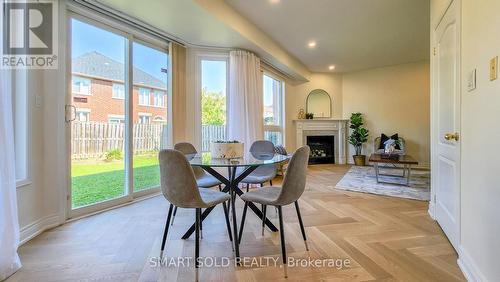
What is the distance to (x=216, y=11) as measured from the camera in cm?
310

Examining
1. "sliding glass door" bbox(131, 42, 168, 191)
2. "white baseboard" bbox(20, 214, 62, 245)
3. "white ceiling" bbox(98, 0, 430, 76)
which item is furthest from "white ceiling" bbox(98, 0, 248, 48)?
"white baseboard" bbox(20, 214, 62, 245)

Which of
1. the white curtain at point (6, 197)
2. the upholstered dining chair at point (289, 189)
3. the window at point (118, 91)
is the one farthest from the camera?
the window at point (118, 91)

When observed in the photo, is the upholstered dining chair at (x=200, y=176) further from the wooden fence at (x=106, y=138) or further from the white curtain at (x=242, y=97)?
the white curtain at (x=242, y=97)

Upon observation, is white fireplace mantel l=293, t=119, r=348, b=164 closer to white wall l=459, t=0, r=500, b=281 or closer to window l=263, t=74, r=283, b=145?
window l=263, t=74, r=283, b=145

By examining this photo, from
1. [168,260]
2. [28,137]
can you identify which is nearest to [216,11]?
[28,137]

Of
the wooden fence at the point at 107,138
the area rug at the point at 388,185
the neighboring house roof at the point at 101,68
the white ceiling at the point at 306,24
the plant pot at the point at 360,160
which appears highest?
the white ceiling at the point at 306,24

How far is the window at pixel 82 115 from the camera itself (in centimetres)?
284

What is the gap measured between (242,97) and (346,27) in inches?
81.7

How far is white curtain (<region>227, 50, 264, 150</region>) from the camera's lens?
14.2 ft

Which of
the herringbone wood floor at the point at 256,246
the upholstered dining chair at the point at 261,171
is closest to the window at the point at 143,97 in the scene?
the herringbone wood floor at the point at 256,246

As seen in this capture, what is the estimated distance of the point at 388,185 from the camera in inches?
169

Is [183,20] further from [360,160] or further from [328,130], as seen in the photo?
[360,160]

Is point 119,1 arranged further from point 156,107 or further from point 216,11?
point 156,107

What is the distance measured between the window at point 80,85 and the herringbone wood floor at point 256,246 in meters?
1.42
